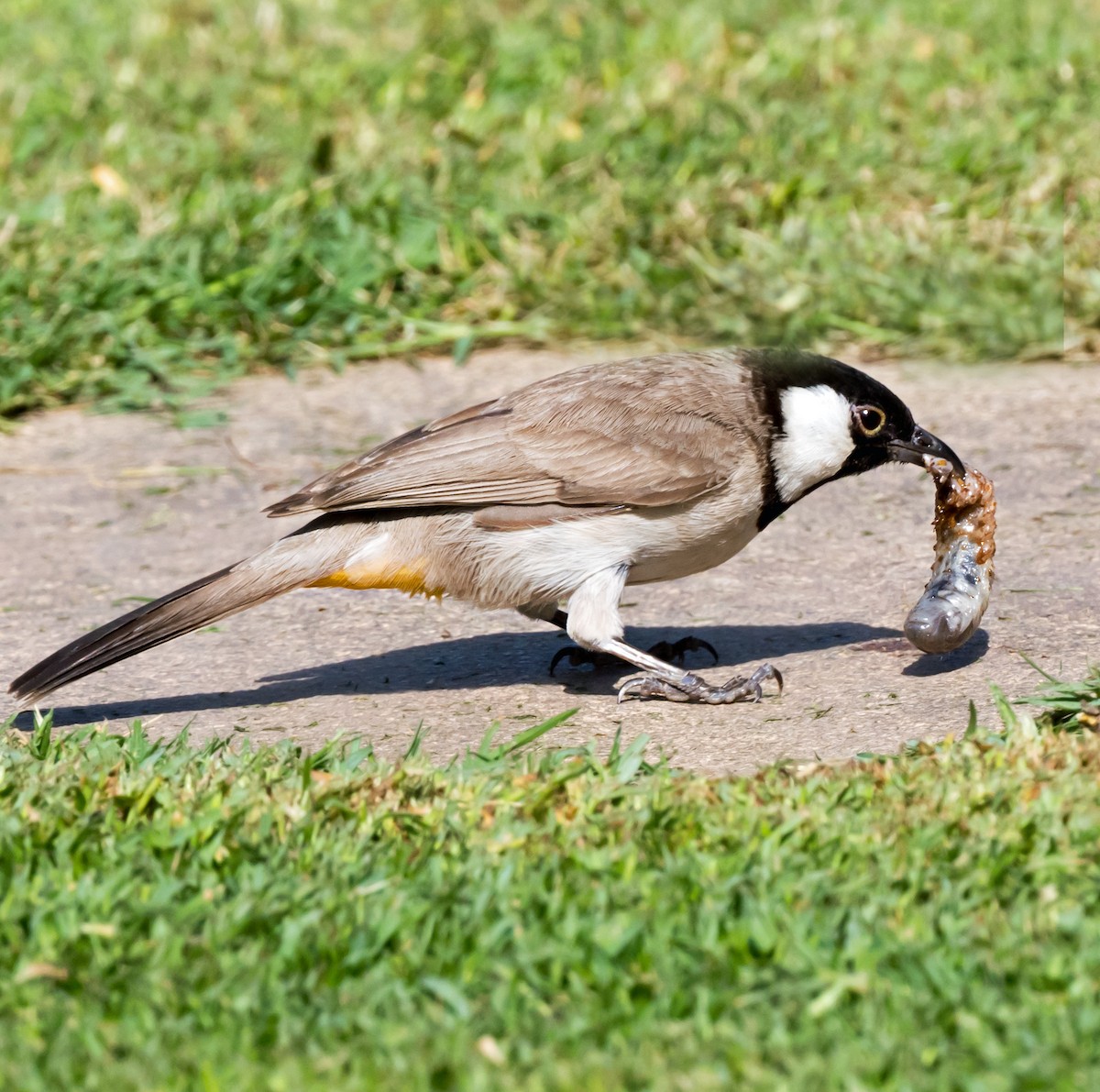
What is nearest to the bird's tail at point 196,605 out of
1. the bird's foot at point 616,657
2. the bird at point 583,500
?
the bird at point 583,500

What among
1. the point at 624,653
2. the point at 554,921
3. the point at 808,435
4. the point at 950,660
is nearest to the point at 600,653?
the point at 624,653

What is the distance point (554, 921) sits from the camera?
359 centimetres

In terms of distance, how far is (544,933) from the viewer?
3.54 metres

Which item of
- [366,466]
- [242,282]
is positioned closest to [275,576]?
[366,466]

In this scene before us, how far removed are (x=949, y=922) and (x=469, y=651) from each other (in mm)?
2598

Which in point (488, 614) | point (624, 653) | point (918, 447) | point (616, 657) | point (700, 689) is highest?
point (918, 447)

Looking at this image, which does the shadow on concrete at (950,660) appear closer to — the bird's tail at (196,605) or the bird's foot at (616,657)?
the bird's foot at (616,657)

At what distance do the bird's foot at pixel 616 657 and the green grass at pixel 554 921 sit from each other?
3.73 ft

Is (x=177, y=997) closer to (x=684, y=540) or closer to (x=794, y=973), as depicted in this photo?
(x=794, y=973)

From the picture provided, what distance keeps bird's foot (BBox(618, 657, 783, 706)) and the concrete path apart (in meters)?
0.04

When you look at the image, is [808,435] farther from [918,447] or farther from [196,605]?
[196,605]

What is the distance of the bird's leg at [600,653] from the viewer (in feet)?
18.5

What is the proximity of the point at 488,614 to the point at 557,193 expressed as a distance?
10.9 ft

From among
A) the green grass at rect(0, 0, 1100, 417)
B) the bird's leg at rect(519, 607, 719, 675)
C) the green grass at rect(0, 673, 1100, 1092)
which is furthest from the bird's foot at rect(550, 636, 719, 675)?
the green grass at rect(0, 0, 1100, 417)
